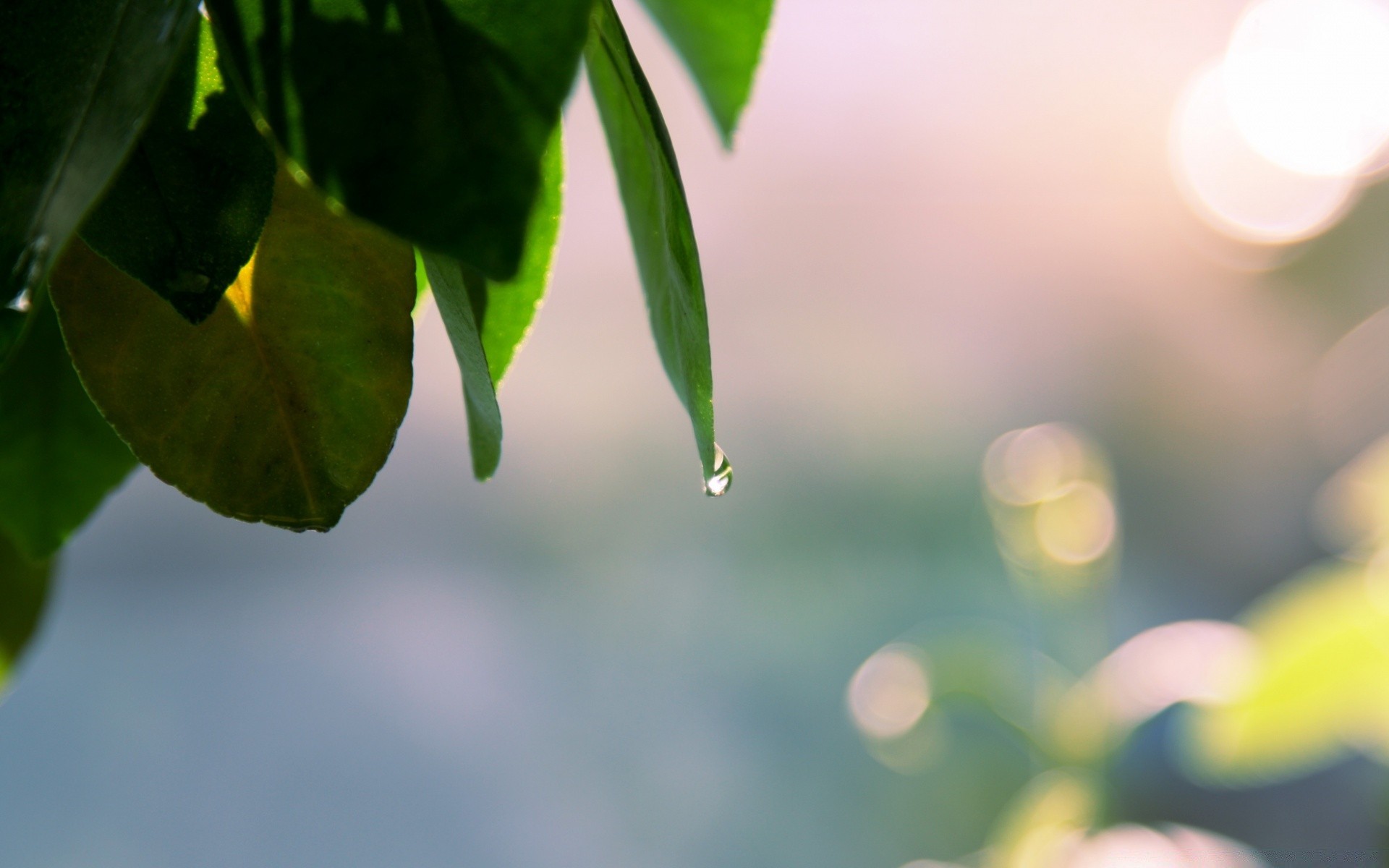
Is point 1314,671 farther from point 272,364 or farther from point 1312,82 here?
point 1312,82

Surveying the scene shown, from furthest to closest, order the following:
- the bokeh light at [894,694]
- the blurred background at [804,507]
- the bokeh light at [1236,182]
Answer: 1. the bokeh light at [1236,182]
2. the blurred background at [804,507]
3. the bokeh light at [894,694]

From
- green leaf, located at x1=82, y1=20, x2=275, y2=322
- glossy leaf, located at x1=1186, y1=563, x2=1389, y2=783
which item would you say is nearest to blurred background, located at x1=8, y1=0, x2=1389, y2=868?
glossy leaf, located at x1=1186, y1=563, x2=1389, y2=783

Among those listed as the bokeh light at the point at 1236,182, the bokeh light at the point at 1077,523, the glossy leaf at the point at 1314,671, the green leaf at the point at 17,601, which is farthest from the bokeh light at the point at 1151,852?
the bokeh light at the point at 1236,182

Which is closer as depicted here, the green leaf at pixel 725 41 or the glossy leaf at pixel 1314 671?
the green leaf at pixel 725 41

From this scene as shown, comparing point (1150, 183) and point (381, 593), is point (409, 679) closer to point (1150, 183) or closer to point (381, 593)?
point (381, 593)

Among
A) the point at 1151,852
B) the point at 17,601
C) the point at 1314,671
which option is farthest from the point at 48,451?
the point at 1151,852

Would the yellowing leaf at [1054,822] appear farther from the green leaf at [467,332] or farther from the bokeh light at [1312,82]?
the bokeh light at [1312,82]
